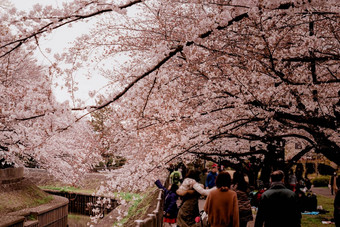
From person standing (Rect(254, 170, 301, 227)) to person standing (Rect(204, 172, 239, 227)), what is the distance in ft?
1.09

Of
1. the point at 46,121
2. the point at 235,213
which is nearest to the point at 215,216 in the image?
the point at 235,213

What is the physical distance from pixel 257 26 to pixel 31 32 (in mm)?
3623

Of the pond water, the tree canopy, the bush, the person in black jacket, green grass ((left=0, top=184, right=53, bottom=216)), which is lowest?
the pond water

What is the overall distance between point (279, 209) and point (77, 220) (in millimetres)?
20284

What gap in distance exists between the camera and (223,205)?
416 cm

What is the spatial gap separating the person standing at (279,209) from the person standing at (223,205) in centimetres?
33

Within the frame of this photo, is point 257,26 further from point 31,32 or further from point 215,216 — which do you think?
point 31,32

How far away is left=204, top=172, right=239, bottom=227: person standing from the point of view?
13.5 ft

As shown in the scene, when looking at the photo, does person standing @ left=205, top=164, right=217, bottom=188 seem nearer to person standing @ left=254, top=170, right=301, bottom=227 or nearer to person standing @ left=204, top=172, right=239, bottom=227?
person standing @ left=204, top=172, right=239, bottom=227

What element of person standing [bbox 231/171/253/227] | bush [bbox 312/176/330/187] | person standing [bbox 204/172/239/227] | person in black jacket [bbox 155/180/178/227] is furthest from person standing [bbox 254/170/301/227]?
bush [bbox 312/176/330/187]

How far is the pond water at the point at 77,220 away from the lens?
66.6ft

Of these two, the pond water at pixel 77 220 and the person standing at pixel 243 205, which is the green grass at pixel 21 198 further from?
the person standing at pixel 243 205

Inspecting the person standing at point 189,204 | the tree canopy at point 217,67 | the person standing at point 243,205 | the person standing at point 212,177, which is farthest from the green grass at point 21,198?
the person standing at point 243,205

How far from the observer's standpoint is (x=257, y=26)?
5.19m
